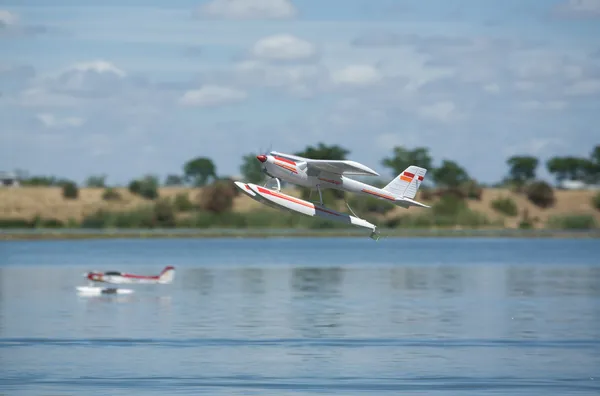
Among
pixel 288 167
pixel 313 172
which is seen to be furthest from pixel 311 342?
pixel 288 167

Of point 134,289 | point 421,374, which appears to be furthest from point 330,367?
point 134,289

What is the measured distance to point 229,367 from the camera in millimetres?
48688

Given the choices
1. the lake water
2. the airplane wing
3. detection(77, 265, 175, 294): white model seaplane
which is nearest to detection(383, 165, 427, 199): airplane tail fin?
the airplane wing

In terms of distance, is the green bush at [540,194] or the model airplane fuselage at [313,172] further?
the green bush at [540,194]

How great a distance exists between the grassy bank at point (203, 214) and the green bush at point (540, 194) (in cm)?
81

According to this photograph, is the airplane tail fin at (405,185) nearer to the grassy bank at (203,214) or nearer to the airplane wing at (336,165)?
the airplane wing at (336,165)

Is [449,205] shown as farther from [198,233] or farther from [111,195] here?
[111,195]

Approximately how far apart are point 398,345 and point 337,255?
292 feet

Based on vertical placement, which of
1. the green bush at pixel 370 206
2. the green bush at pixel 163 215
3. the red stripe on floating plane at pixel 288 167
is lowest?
the green bush at pixel 163 215

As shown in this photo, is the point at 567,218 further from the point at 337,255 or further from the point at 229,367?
the point at 229,367

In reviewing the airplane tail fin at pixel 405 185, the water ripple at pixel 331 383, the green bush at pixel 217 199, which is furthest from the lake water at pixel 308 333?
the green bush at pixel 217 199

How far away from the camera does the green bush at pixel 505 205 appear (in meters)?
178

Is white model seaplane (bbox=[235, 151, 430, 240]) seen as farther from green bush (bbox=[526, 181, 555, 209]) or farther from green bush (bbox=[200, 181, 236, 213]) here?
green bush (bbox=[526, 181, 555, 209])

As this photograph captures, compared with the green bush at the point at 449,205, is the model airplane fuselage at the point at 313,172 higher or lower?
higher
